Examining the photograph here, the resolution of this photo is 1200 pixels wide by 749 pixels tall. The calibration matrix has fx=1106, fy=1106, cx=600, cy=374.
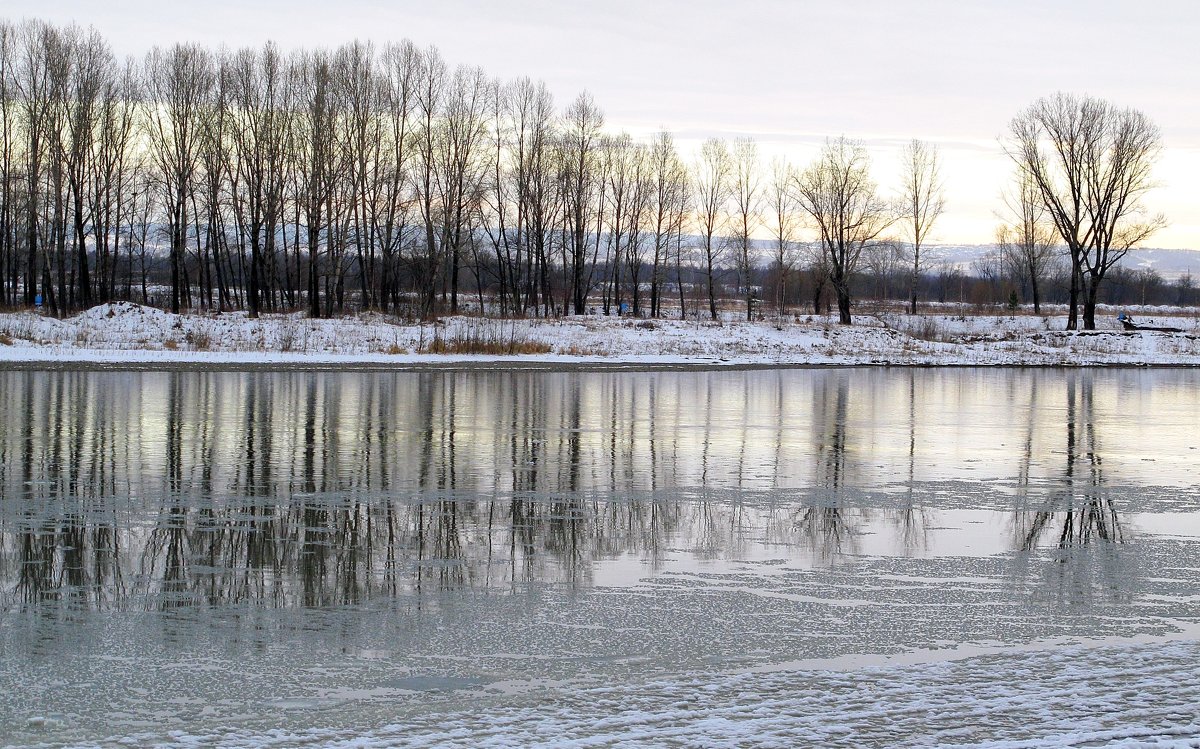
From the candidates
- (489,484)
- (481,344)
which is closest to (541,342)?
(481,344)

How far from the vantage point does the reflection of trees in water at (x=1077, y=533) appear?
802 centimetres

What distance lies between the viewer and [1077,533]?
9930 mm

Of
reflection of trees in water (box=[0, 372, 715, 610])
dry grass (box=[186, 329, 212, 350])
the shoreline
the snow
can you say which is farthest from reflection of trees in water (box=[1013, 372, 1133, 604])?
dry grass (box=[186, 329, 212, 350])

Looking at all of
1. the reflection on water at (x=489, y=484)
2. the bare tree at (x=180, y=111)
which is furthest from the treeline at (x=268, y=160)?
the reflection on water at (x=489, y=484)

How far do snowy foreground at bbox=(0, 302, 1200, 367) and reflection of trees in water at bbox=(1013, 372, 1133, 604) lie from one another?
25.8m

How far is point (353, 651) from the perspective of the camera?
6.24 m

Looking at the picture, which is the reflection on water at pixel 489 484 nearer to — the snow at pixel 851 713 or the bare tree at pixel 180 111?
the snow at pixel 851 713

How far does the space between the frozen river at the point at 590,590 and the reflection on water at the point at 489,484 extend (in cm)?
6

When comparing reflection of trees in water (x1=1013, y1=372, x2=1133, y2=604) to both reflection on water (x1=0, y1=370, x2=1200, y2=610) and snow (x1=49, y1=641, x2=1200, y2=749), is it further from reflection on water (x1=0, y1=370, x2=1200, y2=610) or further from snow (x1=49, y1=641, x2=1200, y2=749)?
snow (x1=49, y1=641, x2=1200, y2=749)

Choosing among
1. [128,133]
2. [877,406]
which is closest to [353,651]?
[877,406]

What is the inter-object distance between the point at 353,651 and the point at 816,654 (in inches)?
104

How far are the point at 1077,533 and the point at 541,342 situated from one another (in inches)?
1438

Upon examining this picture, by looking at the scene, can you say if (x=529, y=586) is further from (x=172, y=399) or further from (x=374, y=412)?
(x=172, y=399)

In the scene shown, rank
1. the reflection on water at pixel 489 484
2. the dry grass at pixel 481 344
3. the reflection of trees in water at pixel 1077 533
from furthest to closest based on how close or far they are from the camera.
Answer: the dry grass at pixel 481 344 < the reflection on water at pixel 489 484 < the reflection of trees in water at pixel 1077 533
